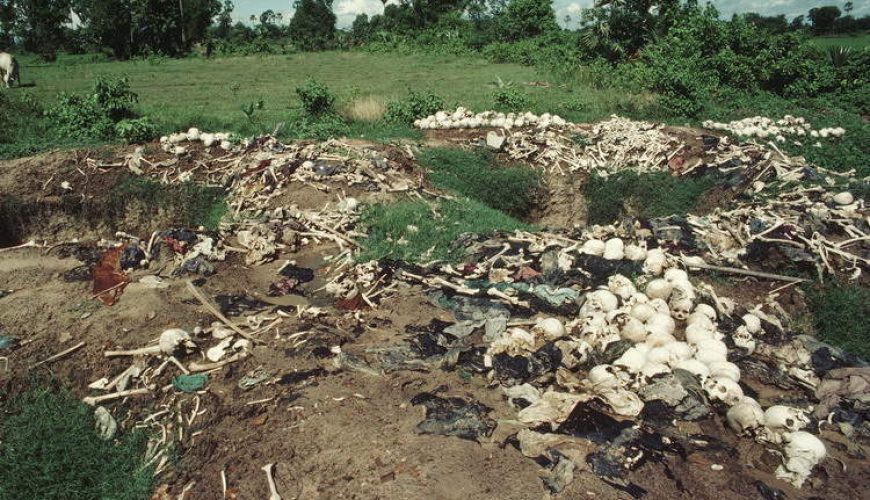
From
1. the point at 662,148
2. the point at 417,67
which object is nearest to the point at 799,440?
the point at 662,148

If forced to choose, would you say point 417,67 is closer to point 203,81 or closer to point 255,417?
point 203,81

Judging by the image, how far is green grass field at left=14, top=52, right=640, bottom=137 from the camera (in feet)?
44.4

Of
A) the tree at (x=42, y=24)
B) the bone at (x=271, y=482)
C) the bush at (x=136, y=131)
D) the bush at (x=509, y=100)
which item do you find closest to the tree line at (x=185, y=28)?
the tree at (x=42, y=24)

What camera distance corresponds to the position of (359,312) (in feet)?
17.9

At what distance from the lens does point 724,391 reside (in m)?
4.09

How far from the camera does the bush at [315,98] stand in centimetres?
1190

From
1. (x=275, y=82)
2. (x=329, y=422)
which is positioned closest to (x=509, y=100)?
(x=275, y=82)

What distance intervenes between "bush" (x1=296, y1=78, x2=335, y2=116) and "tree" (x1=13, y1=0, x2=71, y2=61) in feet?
76.1

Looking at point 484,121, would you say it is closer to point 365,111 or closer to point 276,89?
point 365,111

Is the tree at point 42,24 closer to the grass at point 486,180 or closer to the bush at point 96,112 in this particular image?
the bush at point 96,112

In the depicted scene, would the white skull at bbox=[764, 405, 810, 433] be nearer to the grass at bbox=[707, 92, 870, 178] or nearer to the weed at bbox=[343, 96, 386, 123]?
the grass at bbox=[707, 92, 870, 178]

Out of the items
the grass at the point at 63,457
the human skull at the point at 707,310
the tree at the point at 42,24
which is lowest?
the grass at the point at 63,457

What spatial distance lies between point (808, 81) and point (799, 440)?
15091mm

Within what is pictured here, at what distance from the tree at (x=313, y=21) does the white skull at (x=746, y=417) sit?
112 feet
